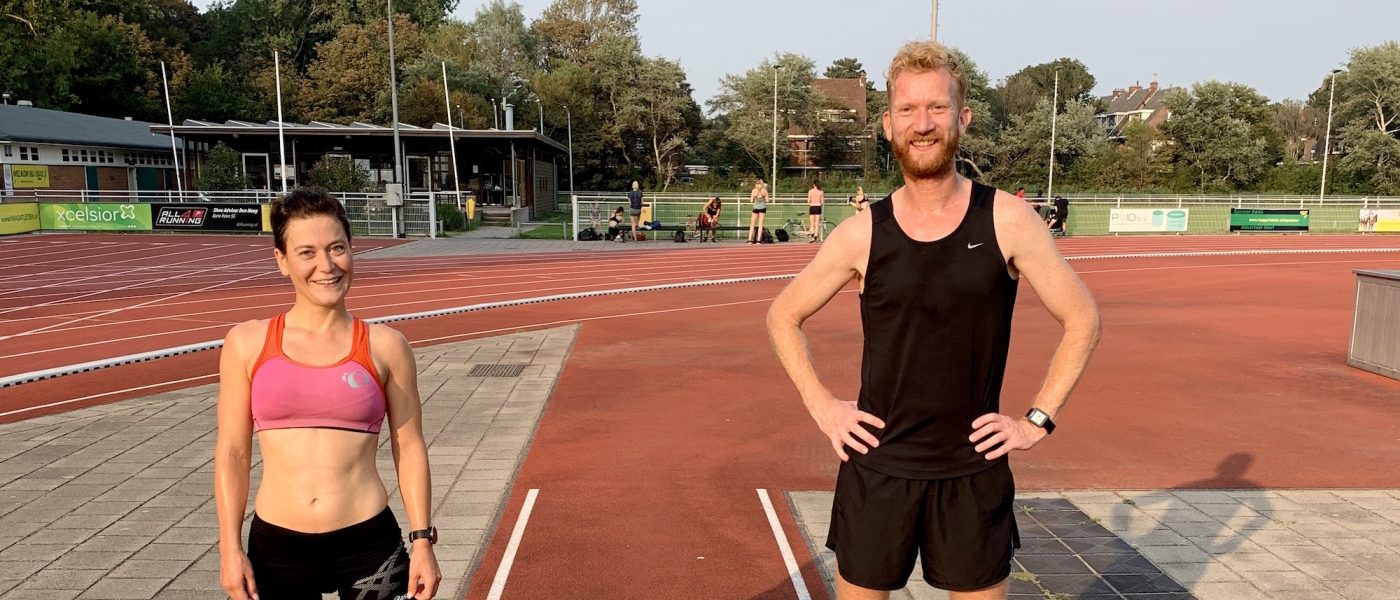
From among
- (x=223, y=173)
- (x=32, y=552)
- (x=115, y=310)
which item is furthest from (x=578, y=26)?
(x=32, y=552)

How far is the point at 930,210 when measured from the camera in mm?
2443

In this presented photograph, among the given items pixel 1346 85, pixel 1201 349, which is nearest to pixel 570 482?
pixel 1201 349

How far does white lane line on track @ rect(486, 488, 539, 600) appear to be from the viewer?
4.44 m

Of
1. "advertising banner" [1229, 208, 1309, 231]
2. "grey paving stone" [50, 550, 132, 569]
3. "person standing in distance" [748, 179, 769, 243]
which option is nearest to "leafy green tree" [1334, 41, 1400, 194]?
"advertising banner" [1229, 208, 1309, 231]

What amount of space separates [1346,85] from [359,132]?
195 feet

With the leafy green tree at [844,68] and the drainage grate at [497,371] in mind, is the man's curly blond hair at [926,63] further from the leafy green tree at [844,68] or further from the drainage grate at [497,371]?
the leafy green tree at [844,68]

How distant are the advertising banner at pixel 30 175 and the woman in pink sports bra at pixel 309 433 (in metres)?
45.8

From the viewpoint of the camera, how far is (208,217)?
30359mm

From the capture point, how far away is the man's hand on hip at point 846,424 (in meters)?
2.46

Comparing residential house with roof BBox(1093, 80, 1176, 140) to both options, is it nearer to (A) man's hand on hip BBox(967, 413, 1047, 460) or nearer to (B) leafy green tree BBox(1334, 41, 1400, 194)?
(B) leafy green tree BBox(1334, 41, 1400, 194)

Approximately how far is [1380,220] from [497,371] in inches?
1503

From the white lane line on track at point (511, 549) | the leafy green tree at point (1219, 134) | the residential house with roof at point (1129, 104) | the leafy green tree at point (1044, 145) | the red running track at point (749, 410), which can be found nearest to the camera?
the white lane line on track at point (511, 549)

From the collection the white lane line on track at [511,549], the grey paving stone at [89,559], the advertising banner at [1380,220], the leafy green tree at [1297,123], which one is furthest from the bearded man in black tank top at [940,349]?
the leafy green tree at [1297,123]

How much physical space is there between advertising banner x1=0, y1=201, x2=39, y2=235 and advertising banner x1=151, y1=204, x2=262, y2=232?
3.60 m
